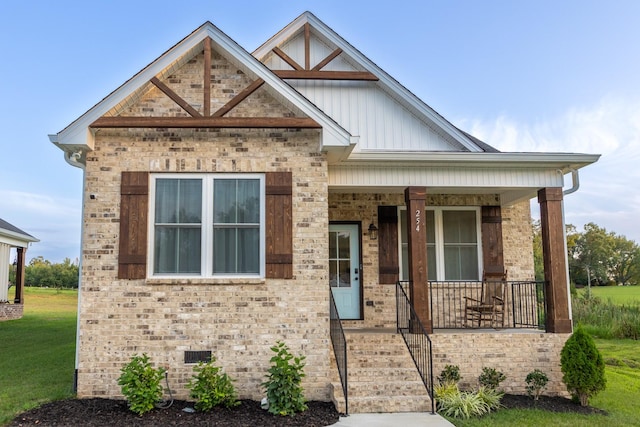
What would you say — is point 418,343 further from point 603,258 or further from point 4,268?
point 603,258

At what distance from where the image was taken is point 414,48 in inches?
643

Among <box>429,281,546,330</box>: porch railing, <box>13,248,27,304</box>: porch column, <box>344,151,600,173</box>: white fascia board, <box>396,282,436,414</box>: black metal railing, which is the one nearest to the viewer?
<box>396,282,436,414</box>: black metal railing

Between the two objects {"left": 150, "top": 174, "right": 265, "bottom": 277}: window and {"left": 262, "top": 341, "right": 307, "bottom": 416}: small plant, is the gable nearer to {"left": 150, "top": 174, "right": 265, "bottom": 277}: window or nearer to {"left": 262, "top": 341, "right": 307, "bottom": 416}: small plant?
{"left": 150, "top": 174, "right": 265, "bottom": 277}: window

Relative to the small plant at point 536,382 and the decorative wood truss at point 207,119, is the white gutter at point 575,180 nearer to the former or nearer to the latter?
the small plant at point 536,382

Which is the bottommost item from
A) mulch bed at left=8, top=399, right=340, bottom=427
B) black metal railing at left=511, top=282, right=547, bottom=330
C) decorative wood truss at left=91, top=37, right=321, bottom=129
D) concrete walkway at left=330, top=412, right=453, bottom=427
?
concrete walkway at left=330, top=412, right=453, bottom=427

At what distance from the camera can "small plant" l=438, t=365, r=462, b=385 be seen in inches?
301

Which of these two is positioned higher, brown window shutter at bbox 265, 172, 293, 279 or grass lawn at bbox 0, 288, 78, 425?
brown window shutter at bbox 265, 172, 293, 279

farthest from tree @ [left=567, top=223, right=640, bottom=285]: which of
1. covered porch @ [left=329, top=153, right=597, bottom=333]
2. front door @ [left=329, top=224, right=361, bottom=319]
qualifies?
front door @ [left=329, top=224, right=361, bottom=319]

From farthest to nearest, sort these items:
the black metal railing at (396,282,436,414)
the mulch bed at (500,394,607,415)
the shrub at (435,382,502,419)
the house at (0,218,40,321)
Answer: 1. the house at (0,218,40,321)
2. the black metal railing at (396,282,436,414)
3. the mulch bed at (500,394,607,415)
4. the shrub at (435,382,502,419)

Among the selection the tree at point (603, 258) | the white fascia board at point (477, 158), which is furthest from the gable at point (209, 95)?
the tree at point (603, 258)

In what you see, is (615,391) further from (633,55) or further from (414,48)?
(414,48)

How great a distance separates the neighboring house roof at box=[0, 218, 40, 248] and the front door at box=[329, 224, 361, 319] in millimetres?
14530

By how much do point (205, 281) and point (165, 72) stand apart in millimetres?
3155

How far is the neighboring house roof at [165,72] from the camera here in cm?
720
